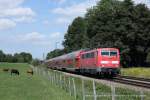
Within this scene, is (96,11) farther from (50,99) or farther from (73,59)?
(50,99)

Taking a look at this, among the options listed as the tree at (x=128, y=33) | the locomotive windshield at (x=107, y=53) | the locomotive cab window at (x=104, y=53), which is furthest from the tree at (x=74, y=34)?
the locomotive cab window at (x=104, y=53)

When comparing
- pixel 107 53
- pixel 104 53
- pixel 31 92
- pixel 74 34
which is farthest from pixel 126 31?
pixel 74 34

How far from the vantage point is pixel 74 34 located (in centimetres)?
18138

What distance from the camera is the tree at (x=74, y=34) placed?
173 m

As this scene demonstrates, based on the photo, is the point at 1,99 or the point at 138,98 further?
the point at 1,99

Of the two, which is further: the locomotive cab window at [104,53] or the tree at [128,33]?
the tree at [128,33]

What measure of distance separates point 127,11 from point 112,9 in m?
14.7

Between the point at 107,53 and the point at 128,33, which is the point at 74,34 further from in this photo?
the point at 107,53

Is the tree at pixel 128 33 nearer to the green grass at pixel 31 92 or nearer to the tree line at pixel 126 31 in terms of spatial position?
the tree line at pixel 126 31

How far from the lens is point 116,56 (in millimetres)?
53406

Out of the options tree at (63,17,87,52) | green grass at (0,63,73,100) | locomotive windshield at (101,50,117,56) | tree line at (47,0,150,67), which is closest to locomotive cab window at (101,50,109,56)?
locomotive windshield at (101,50,117,56)

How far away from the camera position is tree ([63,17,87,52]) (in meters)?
173

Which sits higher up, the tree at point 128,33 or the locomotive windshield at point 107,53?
the tree at point 128,33

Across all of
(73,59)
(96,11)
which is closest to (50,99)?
(73,59)
